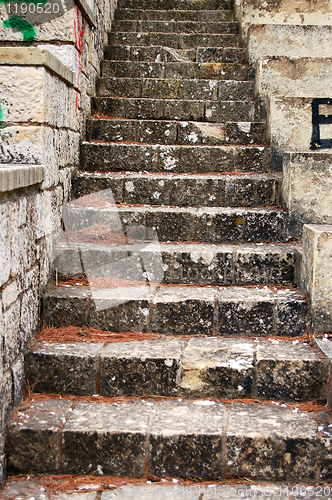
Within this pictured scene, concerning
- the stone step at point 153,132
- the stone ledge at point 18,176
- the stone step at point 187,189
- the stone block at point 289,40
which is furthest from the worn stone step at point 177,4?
the stone ledge at point 18,176

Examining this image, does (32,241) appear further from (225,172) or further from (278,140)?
(278,140)

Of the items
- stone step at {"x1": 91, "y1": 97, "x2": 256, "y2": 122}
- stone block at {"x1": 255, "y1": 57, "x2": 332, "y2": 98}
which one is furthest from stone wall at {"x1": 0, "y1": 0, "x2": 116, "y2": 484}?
stone block at {"x1": 255, "y1": 57, "x2": 332, "y2": 98}

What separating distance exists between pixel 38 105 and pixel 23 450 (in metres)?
2.09

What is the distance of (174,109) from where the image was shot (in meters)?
4.89

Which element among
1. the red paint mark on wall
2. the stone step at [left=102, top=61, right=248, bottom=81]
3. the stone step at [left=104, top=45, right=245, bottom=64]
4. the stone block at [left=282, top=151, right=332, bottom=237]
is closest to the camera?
the stone block at [left=282, top=151, right=332, bottom=237]

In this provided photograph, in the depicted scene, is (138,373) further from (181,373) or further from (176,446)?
(176,446)

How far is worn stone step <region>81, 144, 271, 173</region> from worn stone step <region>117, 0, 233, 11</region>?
342 cm

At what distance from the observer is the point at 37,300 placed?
3.05m

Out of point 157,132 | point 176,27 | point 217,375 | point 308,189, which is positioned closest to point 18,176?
point 217,375

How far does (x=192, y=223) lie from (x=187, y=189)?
43 centimetres

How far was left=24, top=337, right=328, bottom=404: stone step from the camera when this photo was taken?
2.71 m

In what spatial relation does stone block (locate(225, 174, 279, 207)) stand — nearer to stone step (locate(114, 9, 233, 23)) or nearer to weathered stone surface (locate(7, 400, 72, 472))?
weathered stone surface (locate(7, 400, 72, 472))

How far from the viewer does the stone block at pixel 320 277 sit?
2.91 meters

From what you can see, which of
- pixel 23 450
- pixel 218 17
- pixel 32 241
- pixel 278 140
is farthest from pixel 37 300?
pixel 218 17
